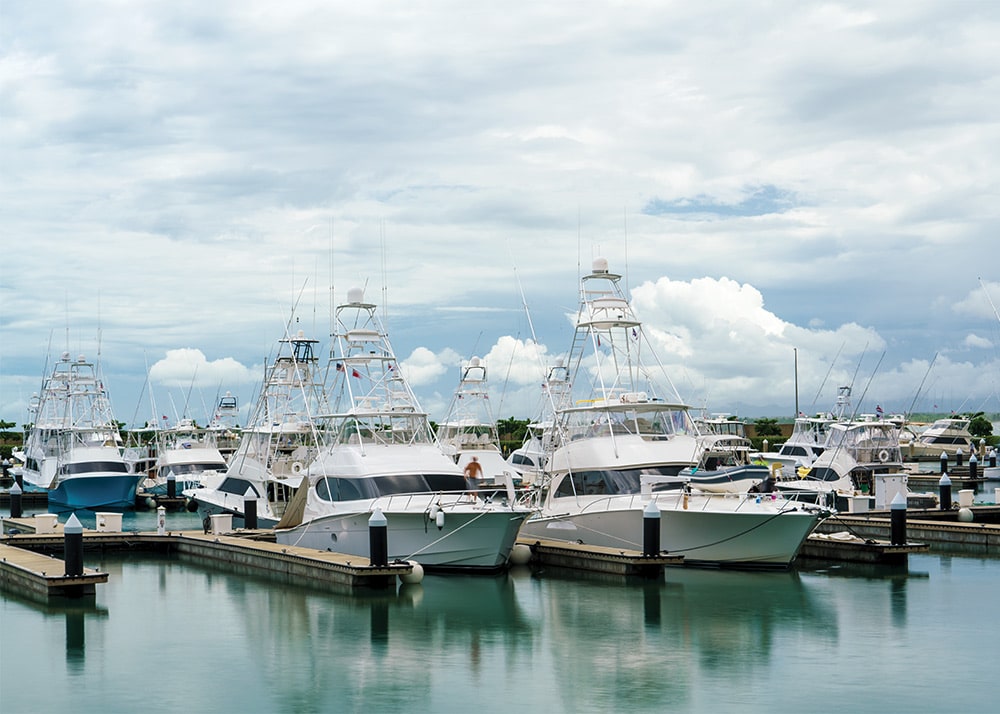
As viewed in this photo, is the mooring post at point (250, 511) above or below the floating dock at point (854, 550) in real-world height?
above

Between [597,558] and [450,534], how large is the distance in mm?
3950

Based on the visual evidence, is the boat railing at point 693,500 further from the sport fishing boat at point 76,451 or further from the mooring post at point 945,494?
the sport fishing boat at point 76,451

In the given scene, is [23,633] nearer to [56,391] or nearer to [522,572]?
[522,572]

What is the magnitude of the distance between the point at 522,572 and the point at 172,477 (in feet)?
114

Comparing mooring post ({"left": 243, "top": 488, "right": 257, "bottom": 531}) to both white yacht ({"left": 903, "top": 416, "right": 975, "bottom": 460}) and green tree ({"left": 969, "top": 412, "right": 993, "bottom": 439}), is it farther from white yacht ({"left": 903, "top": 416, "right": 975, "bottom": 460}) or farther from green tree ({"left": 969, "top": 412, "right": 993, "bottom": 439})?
green tree ({"left": 969, "top": 412, "right": 993, "bottom": 439})

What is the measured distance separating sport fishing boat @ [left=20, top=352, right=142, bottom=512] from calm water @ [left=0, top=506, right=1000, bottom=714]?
27.7 m

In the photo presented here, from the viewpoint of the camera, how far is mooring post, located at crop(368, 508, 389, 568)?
1094 inches

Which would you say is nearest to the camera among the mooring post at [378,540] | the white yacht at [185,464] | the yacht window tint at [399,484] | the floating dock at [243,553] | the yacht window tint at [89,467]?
the mooring post at [378,540]

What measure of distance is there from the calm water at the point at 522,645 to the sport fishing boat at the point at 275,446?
10.6 m

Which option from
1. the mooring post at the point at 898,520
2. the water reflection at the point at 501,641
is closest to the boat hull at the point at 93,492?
the water reflection at the point at 501,641

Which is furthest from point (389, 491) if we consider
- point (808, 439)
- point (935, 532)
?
point (808, 439)

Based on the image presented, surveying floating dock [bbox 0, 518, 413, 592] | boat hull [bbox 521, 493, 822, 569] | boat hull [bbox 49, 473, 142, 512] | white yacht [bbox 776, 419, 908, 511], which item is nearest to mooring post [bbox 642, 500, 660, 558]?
boat hull [bbox 521, 493, 822, 569]

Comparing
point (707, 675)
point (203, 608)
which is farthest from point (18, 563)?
point (707, 675)

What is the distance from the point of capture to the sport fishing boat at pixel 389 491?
3047cm
